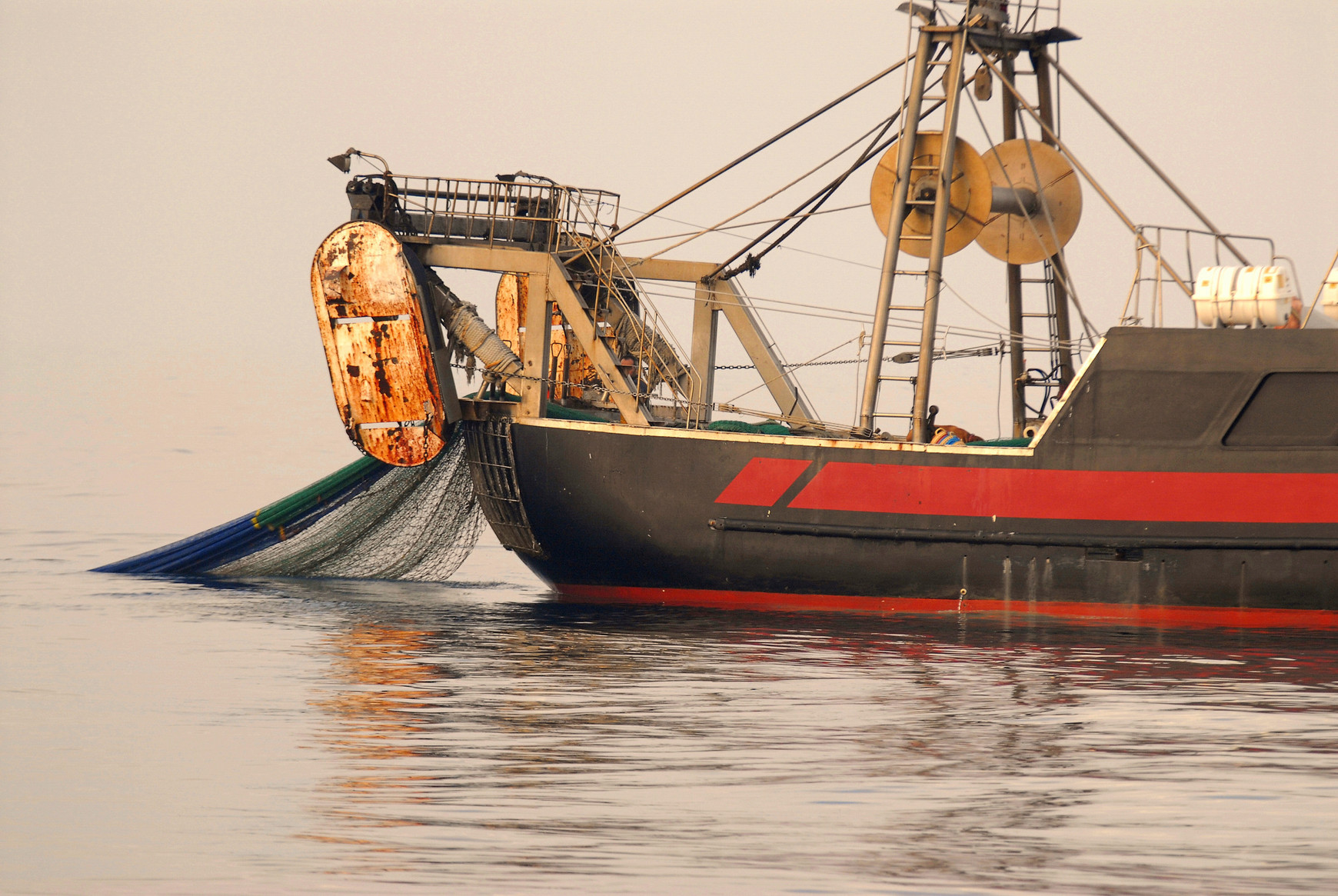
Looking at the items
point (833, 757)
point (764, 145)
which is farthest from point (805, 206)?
point (833, 757)

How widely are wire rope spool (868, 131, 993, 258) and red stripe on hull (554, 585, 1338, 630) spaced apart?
11.8ft

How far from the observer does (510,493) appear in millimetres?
16719

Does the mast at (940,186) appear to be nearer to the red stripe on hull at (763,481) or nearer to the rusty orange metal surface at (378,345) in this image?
the red stripe on hull at (763,481)

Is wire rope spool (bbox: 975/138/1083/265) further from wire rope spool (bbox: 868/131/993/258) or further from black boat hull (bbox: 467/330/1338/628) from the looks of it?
black boat hull (bbox: 467/330/1338/628)

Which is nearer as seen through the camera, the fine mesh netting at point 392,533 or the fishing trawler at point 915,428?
the fishing trawler at point 915,428

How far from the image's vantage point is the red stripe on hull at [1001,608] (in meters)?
14.7

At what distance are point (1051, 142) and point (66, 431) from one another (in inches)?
1427

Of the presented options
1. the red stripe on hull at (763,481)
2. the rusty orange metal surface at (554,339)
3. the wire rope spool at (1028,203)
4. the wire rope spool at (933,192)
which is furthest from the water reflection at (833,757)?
the rusty orange metal surface at (554,339)

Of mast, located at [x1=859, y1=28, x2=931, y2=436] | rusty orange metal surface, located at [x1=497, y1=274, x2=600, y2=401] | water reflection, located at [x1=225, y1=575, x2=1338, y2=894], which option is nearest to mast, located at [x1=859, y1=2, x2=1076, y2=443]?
mast, located at [x1=859, y1=28, x2=931, y2=436]

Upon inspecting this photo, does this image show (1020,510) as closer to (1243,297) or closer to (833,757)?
(1243,297)

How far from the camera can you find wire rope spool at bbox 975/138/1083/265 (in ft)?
→ 56.4

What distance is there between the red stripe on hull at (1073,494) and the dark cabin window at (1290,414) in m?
0.32

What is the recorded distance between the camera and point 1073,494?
14828 mm

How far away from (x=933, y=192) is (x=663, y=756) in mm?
8608
